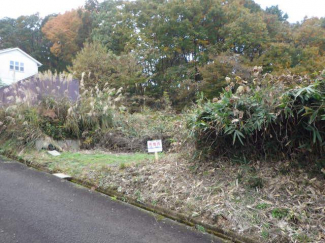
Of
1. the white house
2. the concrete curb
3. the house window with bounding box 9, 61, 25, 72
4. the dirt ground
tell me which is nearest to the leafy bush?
the dirt ground

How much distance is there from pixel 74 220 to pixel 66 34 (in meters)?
29.5

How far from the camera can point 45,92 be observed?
22.7 feet

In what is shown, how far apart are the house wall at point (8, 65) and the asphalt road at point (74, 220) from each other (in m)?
19.3

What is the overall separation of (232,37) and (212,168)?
1340cm

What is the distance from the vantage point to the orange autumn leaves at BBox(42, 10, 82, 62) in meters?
28.0

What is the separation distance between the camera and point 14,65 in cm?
2192

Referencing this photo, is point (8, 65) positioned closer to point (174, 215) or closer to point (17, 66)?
point (17, 66)

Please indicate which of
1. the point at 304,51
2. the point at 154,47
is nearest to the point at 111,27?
the point at 154,47

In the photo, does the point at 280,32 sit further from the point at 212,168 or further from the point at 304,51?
the point at 212,168

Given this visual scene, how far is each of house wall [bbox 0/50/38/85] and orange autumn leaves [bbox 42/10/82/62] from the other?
5.08 m

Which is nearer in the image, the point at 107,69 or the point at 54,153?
the point at 54,153

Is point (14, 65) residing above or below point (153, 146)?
above

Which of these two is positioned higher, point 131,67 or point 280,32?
point 280,32

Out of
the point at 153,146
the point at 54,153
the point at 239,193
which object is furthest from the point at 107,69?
the point at 239,193
